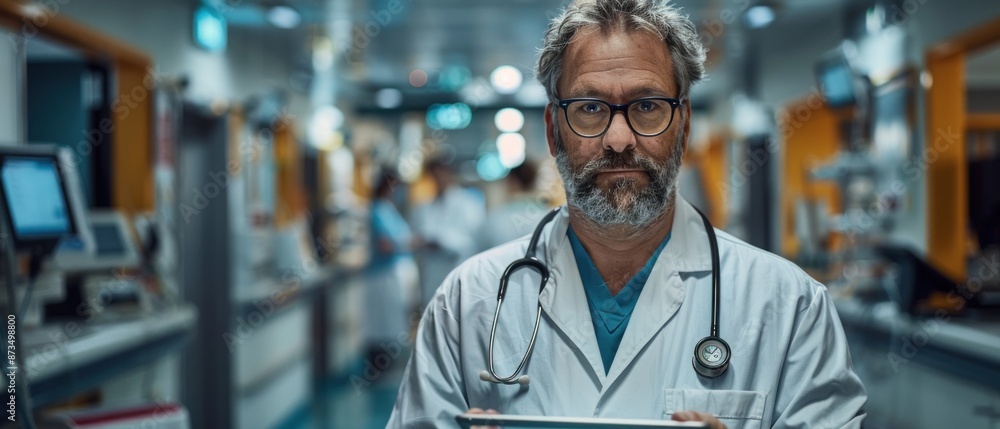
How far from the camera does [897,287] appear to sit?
4223mm

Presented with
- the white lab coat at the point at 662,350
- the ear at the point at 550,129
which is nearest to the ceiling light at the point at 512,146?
the ear at the point at 550,129

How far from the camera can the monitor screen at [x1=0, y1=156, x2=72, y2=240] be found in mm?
2559

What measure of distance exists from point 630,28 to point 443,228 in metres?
5.60

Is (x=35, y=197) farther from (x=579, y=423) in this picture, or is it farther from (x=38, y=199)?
(x=579, y=423)

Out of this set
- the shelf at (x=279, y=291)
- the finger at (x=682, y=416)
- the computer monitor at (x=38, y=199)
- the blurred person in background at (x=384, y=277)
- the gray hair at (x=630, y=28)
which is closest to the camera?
the finger at (x=682, y=416)

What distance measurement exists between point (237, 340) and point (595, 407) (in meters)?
4.30

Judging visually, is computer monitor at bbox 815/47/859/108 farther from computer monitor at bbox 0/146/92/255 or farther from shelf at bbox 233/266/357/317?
computer monitor at bbox 0/146/92/255

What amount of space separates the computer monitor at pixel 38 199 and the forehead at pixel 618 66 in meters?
1.90

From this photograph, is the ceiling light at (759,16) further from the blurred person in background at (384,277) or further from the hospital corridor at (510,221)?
the blurred person in background at (384,277)

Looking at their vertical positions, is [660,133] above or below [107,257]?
above

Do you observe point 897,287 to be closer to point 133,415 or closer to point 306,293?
point 133,415

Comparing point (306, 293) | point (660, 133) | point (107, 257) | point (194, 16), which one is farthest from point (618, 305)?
point (306, 293)

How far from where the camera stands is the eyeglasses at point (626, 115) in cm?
134

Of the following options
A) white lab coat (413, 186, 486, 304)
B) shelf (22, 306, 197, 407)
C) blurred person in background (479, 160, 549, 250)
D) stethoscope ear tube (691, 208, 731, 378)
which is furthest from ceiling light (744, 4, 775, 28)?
stethoscope ear tube (691, 208, 731, 378)
